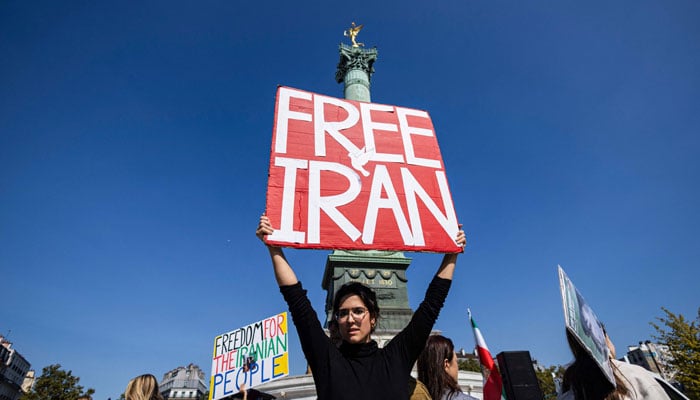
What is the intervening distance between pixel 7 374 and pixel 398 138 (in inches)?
3673

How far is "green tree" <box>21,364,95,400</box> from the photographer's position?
28.6 metres

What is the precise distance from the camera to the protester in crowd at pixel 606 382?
123 inches

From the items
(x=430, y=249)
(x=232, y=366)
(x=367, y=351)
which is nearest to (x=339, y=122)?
(x=430, y=249)

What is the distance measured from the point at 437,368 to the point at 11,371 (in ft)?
318

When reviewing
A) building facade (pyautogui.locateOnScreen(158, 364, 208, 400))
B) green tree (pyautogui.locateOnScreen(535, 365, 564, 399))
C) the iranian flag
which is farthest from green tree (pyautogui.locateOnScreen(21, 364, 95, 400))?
building facade (pyautogui.locateOnScreen(158, 364, 208, 400))

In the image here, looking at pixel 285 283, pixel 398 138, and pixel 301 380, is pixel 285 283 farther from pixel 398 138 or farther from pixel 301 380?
pixel 301 380

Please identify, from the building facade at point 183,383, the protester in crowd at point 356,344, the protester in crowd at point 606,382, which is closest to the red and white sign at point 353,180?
the protester in crowd at point 356,344

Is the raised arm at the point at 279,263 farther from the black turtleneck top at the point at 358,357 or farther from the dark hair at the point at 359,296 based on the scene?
the dark hair at the point at 359,296

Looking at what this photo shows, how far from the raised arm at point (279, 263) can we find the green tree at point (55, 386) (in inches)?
1374

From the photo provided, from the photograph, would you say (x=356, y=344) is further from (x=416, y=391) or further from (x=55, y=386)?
(x=55, y=386)

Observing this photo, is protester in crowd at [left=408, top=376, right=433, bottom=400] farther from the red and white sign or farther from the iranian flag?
the iranian flag

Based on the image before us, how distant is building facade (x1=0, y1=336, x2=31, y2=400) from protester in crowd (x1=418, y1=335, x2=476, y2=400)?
7744cm

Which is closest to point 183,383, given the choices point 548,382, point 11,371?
point 11,371

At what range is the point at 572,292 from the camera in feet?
10.9
